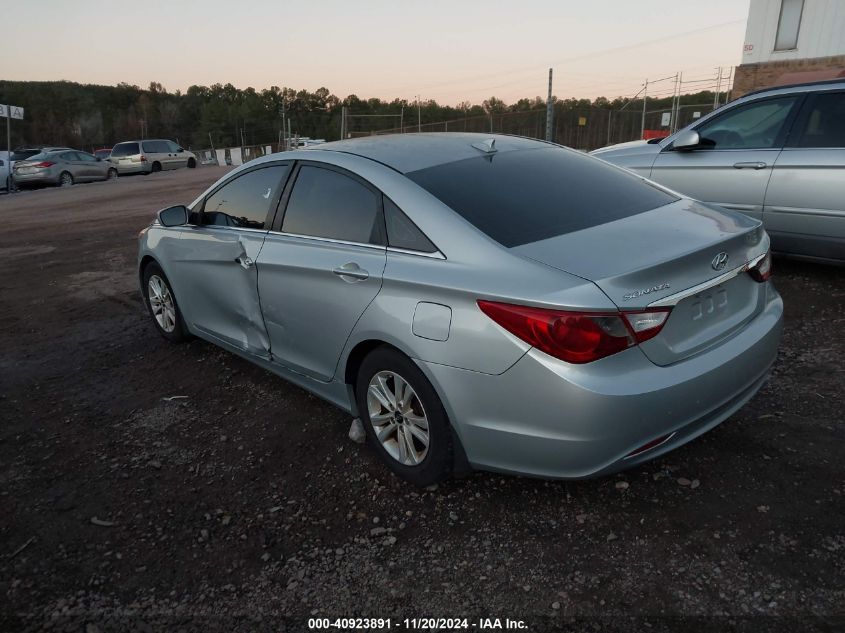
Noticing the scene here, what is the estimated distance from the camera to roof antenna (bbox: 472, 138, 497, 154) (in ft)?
11.4

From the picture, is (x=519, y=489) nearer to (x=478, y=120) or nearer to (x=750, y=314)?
(x=750, y=314)

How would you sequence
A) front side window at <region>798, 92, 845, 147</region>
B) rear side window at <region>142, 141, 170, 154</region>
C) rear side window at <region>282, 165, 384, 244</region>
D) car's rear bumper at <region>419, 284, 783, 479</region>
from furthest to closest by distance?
rear side window at <region>142, 141, 170, 154</region>, front side window at <region>798, 92, 845, 147</region>, rear side window at <region>282, 165, 384, 244</region>, car's rear bumper at <region>419, 284, 783, 479</region>

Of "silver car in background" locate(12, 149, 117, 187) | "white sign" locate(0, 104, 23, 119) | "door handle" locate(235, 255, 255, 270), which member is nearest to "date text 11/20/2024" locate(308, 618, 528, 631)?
"door handle" locate(235, 255, 255, 270)

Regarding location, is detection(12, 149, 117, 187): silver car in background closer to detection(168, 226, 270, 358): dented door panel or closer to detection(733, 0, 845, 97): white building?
detection(168, 226, 270, 358): dented door panel

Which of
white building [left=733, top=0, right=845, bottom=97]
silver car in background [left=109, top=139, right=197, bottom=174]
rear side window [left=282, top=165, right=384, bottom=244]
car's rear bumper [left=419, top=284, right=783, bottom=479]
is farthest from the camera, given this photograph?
silver car in background [left=109, top=139, right=197, bottom=174]

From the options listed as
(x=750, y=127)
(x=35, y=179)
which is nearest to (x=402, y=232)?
(x=750, y=127)

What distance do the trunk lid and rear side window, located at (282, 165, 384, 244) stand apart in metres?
0.87

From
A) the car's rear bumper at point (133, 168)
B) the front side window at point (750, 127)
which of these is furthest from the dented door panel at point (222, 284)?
the car's rear bumper at point (133, 168)

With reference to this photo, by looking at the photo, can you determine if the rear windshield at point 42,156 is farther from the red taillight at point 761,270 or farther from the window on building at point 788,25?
the red taillight at point 761,270

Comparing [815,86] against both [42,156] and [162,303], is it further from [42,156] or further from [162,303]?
[42,156]

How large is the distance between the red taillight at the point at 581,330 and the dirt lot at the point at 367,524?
837 mm

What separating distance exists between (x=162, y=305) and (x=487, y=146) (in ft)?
10.1

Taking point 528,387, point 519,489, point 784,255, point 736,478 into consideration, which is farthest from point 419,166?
point 784,255

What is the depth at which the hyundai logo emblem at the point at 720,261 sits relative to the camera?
2613mm
